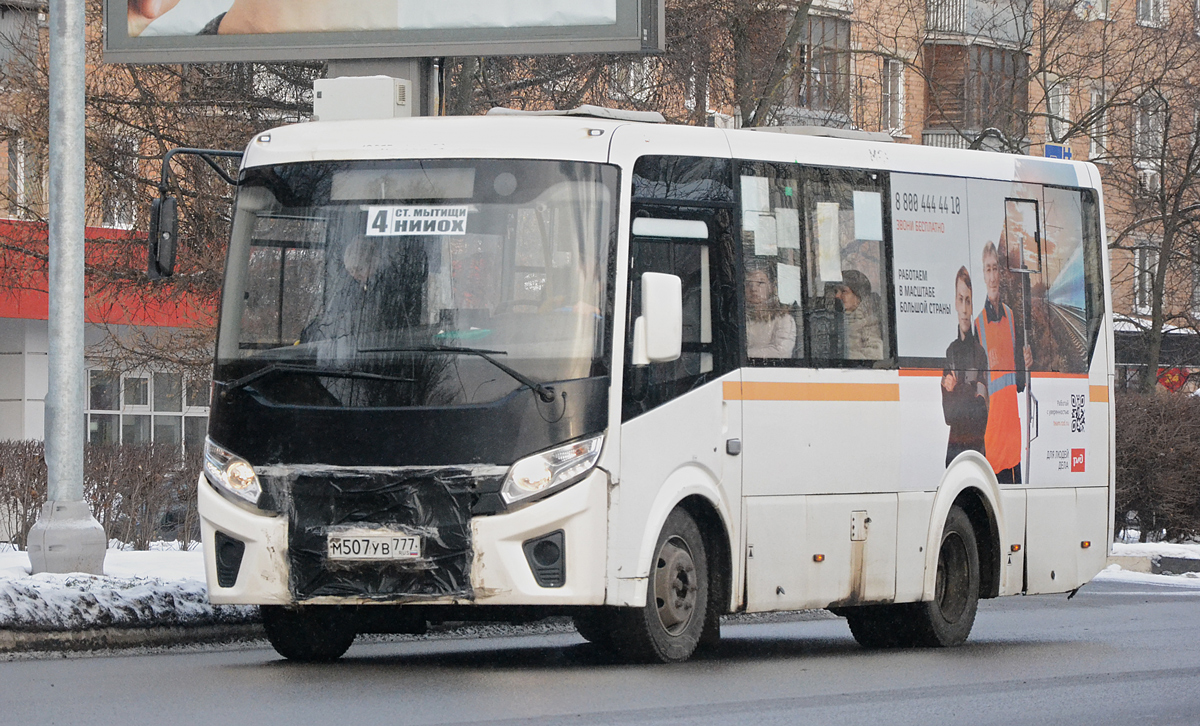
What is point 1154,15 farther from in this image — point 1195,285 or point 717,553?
point 717,553

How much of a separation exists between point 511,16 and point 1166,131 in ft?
61.5

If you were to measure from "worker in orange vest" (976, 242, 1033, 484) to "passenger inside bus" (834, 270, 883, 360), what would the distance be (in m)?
1.09

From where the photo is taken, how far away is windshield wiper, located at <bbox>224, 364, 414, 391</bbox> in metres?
10.5

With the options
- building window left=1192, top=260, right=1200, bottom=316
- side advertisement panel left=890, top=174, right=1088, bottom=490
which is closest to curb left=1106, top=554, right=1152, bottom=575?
side advertisement panel left=890, top=174, right=1088, bottom=490

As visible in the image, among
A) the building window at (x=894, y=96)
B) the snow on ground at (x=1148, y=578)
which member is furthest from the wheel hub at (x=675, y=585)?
the building window at (x=894, y=96)

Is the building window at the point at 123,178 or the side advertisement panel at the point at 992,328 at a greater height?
the building window at the point at 123,178

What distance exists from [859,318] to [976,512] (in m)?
1.89

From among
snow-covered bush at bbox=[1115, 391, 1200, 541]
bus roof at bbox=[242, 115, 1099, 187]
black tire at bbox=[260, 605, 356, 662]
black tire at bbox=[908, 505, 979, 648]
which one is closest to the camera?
bus roof at bbox=[242, 115, 1099, 187]

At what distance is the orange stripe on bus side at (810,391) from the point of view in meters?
11.4

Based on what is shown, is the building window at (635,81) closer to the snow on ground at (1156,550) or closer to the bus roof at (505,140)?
the snow on ground at (1156,550)

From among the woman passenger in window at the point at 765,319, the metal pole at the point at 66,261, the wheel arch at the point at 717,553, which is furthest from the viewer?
the metal pole at the point at 66,261

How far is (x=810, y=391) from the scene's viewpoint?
38.8 ft

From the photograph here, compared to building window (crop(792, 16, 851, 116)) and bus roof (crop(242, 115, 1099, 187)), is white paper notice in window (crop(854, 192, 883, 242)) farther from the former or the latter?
building window (crop(792, 16, 851, 116))

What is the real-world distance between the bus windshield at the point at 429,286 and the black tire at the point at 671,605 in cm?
108
